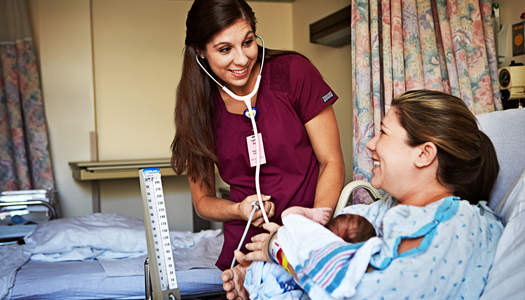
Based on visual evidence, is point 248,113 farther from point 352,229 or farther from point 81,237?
point 81,237

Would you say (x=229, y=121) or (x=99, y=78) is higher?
(x=99, y=78)

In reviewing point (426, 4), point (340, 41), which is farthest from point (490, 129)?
point (340, 41)

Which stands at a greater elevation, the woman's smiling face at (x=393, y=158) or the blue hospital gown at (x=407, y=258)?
the woman's smiling face at (x=393, y=158)

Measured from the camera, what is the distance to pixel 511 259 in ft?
2.54

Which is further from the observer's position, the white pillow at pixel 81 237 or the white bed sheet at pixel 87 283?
the white pillow at pixel 81 237

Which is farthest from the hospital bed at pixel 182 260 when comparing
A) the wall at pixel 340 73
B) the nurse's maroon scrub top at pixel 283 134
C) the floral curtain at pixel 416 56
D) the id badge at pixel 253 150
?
the wall at pixel 340 73

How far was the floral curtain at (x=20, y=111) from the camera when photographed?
311cm

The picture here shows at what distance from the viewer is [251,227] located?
128 centimetres

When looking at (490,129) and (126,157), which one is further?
(126,157)

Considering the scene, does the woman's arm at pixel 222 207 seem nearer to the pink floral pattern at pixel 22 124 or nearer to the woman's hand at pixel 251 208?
the woman's hand at pixel 251 208

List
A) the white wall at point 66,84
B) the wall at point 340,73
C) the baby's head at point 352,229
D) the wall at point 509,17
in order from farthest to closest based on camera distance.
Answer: the white wall at point 66,84, the wall at point 340,73, the wall at point 509,17, the baby's head at point 352,229

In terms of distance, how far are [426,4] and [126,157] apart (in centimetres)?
291

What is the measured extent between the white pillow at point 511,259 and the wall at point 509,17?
133cm

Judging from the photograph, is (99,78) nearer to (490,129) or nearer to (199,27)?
(199,27)
